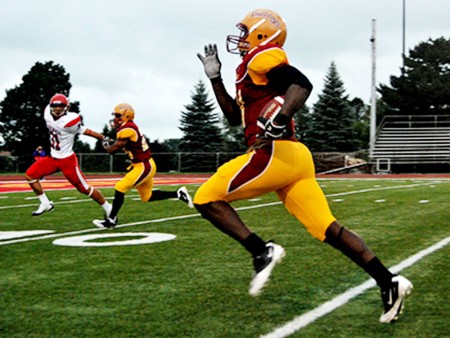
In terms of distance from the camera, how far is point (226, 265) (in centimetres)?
525

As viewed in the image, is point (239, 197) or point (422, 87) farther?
point (422, 87)

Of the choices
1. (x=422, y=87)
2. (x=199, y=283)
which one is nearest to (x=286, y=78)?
(x=199, y=283)

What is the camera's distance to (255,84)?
3822 millimetres

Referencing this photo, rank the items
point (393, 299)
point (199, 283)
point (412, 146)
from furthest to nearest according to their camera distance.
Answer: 1. point (412, 146)
2. point (199, 283)
3. point (393, 299)

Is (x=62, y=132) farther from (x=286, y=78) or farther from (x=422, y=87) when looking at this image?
(x=422, y=87)

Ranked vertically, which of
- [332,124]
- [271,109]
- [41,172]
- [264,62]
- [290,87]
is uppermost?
[332,124]

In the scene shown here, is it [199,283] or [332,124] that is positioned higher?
[332,124]

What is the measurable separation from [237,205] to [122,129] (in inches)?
132

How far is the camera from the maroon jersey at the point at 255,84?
3.73 metres

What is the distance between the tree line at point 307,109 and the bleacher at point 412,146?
4.78 m

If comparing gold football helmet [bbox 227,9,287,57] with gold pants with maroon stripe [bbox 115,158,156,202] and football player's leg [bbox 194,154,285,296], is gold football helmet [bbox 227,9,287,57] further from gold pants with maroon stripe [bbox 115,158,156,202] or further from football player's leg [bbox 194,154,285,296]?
gold pants with maroon stripe [bbox 115,158,156,202]

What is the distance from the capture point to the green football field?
3459 millimetres

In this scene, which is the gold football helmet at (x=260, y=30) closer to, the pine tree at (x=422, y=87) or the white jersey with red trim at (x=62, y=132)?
the white jersey with red trim at (x=62, y=132)

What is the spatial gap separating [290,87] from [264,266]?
3.23 ft
